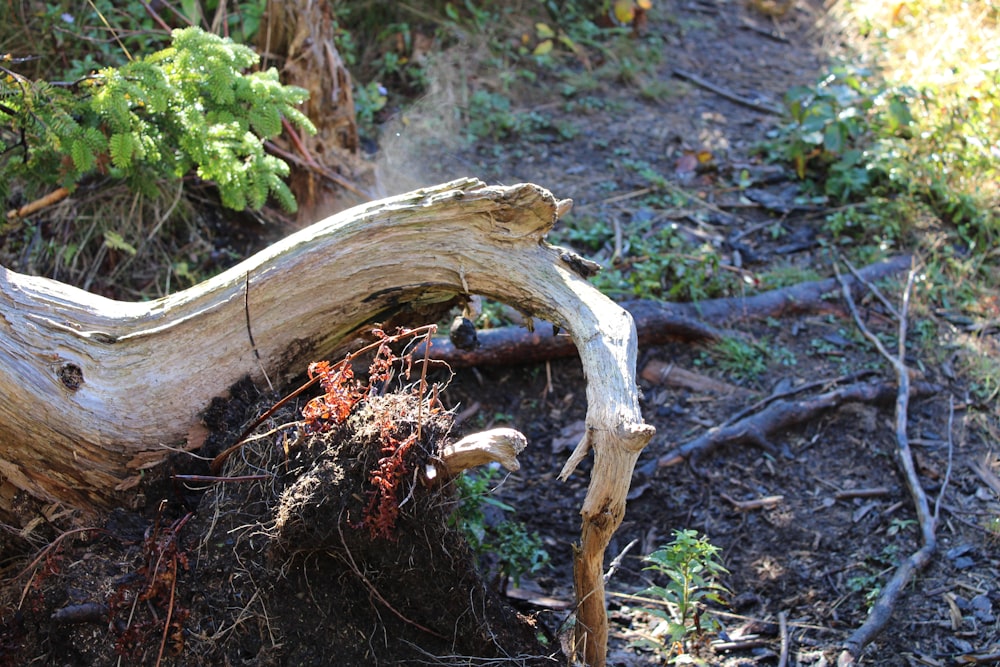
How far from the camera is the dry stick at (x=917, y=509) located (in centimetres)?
354

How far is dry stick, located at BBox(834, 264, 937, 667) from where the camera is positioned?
11.6 ft

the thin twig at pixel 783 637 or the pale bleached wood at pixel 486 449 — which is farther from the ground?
the pale bleached wood at pixel 486 449

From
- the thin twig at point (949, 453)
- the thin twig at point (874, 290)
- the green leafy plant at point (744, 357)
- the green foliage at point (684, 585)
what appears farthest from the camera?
the thin twig at point (874, 290)

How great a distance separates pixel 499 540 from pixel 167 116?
2.51 metres

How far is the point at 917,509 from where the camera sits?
13.5 feet

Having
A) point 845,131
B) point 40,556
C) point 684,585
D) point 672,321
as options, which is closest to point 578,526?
point 684,585

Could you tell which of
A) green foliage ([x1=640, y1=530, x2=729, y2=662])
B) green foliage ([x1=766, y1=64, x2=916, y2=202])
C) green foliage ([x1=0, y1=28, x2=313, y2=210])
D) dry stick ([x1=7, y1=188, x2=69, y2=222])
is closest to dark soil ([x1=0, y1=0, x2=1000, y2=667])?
green foliage ([x1=640, y1=530, x2=729, y2=662])

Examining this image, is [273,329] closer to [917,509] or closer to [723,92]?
[917,509]

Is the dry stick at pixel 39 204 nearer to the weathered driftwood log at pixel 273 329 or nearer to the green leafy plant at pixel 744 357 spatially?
the weathered driftwood log at pixel 273 329

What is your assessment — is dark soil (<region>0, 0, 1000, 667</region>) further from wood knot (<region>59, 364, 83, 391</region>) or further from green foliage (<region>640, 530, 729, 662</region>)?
wood knot (<region>59, 364, 83, 391</region>)

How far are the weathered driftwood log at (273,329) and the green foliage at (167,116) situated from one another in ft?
2.75

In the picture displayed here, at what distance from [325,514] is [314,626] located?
0.43 meters

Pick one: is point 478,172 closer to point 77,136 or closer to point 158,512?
point 77,136

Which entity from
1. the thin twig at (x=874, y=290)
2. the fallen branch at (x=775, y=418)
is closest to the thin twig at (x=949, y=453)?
the fallen branch at (x=775, y=418)
